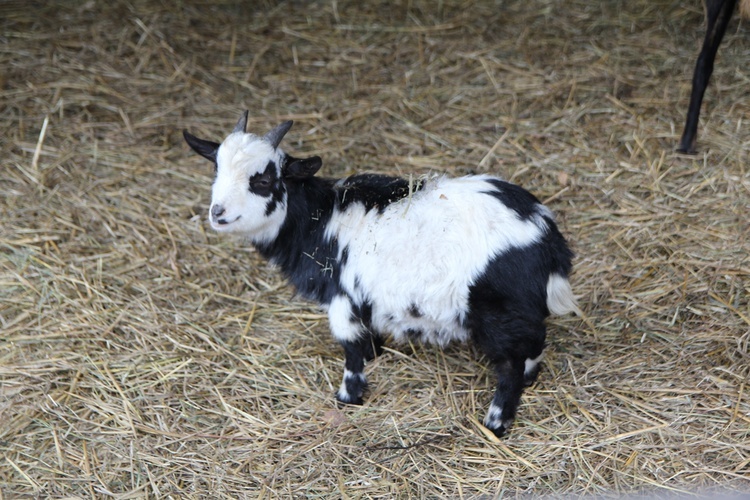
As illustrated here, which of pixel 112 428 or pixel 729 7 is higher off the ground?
pixel 729 7

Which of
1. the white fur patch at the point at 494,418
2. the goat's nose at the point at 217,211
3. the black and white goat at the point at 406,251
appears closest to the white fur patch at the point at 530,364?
the black and white goat at the point at 406,251

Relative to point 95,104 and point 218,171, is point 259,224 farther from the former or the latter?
point 95,104

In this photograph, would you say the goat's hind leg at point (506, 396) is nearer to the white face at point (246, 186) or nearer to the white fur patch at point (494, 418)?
the white fur patch at point (494, 418)

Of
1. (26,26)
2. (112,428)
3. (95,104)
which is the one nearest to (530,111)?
(95,104)

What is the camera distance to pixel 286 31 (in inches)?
284

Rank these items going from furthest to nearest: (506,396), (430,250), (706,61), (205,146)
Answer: (706,61), (205,146), (506,396), (430,250)

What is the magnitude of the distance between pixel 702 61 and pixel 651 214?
3.77ft

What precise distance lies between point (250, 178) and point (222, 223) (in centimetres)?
26

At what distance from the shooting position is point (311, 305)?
492 centimetres

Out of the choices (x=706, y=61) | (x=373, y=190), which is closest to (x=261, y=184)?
(x=373, y=190)

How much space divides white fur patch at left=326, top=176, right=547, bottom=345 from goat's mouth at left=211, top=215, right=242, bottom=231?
56cm

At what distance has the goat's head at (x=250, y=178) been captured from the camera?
158 inches

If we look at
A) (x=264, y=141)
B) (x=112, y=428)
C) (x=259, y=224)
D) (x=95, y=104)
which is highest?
(x=264, y=141)

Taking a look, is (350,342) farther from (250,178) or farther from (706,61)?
(706,61)
